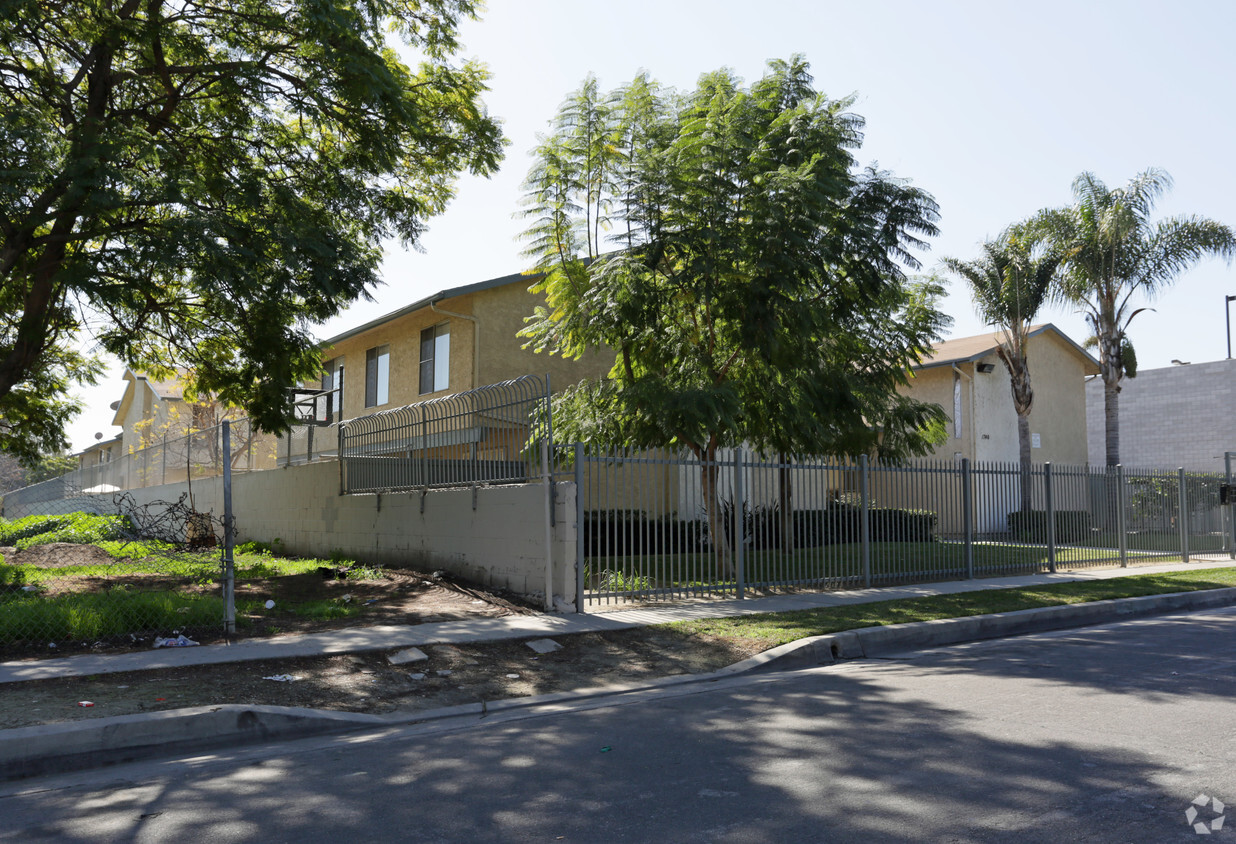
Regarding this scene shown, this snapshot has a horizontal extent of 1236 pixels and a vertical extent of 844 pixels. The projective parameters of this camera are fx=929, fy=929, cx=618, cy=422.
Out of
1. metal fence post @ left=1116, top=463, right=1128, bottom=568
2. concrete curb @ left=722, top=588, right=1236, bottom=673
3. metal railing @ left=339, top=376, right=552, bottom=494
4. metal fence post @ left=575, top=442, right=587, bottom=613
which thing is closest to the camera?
concrete curb @ left=722, top=588, right=1236, bottom=673

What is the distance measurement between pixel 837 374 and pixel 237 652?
10.6 metres

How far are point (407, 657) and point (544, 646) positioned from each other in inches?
55.9

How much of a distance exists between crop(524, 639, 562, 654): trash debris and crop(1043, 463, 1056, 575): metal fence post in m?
11.1

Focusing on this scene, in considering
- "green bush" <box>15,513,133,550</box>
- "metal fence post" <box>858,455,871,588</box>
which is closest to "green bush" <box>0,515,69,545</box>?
"green bush" <box>15,513,133,550</box>

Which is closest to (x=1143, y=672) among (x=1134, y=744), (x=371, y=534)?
(x=1134, y=744)

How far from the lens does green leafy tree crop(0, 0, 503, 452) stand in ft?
36.6

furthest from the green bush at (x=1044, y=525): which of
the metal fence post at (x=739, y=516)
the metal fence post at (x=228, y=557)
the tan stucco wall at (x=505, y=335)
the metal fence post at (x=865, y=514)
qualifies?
the metal fence post at (x=228, y=557)

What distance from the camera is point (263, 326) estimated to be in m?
14.3

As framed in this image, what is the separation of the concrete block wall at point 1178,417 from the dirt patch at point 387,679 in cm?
3246

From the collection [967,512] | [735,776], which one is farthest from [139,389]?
[735,776]

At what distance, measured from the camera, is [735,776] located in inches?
201

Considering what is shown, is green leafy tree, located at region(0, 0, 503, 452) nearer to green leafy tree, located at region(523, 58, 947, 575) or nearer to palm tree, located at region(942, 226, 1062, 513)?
green leafy tree, located at region(523, 58, 947, 575)

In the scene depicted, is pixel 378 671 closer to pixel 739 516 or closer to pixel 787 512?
pixel 739 516

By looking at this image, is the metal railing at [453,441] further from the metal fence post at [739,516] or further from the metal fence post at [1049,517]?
the metal fence post at [1049,517]
